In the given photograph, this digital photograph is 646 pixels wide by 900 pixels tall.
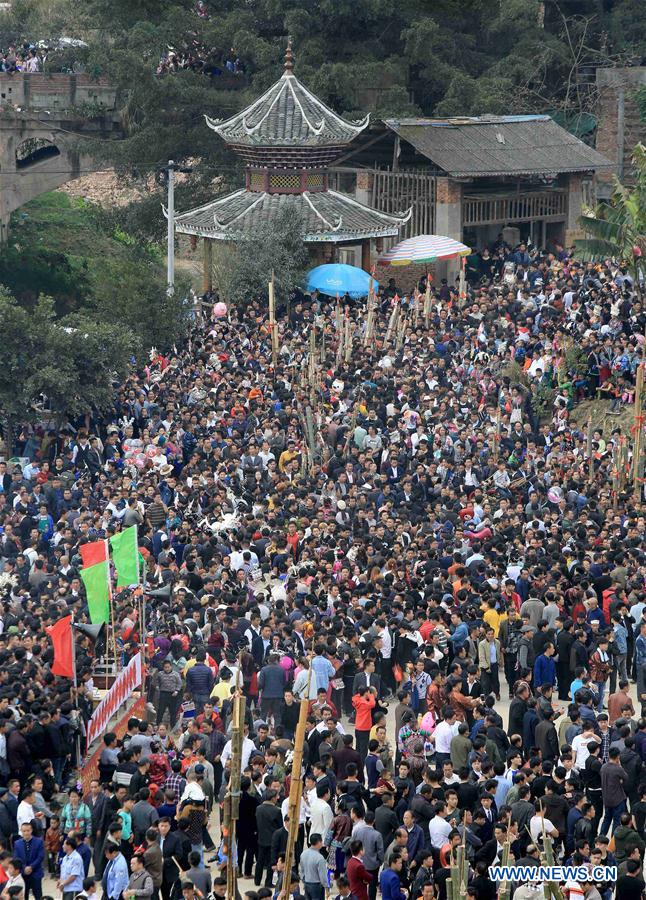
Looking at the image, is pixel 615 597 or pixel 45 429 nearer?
pixel 615 597

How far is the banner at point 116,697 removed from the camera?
17.8m

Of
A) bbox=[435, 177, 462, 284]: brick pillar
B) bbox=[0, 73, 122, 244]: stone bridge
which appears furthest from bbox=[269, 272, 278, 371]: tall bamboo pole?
bbox=[0, 73, 122, 244]: stone bridge

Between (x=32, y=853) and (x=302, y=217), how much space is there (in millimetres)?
22666

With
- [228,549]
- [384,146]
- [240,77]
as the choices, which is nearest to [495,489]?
[228,549]

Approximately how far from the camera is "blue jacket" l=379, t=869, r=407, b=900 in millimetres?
14664

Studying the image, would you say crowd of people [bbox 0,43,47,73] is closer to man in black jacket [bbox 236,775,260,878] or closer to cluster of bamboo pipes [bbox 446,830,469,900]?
man in black jacket [bbox 236,775,260,878]

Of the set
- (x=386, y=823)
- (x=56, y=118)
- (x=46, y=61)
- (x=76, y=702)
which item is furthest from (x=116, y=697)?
(x=46, y=61)

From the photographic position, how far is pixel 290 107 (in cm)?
3784

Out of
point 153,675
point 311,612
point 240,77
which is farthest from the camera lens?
point 240,77

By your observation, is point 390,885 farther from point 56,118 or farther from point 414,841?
point 56,118

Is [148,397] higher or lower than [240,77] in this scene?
lower

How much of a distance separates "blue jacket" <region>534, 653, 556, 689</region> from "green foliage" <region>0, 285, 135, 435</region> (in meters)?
11.7

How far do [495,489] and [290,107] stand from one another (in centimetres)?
1512

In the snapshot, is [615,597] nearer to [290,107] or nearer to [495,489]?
[495,489]
